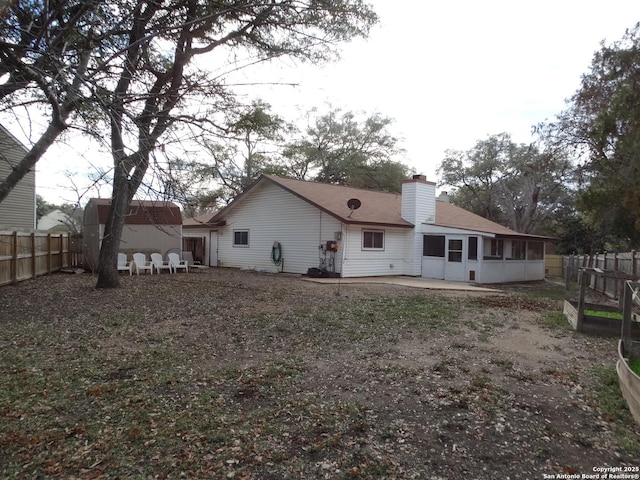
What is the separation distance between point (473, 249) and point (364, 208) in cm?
458

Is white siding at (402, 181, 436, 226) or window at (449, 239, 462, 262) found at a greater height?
white siding at (402, 181, 436, 226)

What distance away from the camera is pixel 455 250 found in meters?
17.0

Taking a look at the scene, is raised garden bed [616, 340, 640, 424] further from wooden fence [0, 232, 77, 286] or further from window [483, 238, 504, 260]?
wooden fence [0, 232, 77, 286]

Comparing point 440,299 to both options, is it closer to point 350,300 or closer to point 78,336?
point 350,300

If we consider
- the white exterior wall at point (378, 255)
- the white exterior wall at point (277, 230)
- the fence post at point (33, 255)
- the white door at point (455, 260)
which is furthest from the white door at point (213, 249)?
the white door at point (455, 260)

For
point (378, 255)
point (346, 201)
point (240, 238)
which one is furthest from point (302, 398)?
point (240, 238)

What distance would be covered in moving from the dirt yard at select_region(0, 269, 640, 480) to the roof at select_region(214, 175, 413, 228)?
8654 millimetres

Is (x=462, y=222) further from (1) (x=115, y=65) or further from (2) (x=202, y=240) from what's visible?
(1) (x=115, y=65)

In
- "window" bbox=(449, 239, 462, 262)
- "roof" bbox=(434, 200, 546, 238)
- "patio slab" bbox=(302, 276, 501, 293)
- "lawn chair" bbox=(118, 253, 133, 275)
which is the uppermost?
"roof" bbox=(434, 200, 546, 238)

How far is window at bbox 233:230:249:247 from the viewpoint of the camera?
2033 centimetres

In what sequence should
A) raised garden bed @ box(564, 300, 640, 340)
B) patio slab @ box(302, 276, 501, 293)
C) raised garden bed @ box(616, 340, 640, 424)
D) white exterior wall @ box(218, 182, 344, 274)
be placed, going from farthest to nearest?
white exterior wall @ box(218, 182, 344, 274), patio slab @ box(302, 276, 501, 293), raised garden bed @ box(564, 300, 640, 340), raised garden bed @ box(616, 340, 640, 424)

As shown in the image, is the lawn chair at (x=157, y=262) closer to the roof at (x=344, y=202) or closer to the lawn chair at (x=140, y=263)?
the lawn chair at (x=140, y=263)

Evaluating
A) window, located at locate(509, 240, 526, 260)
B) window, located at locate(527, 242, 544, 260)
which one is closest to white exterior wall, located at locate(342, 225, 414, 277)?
window, located at locate(509, 240, 526, 260)

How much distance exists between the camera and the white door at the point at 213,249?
22.2 meters
